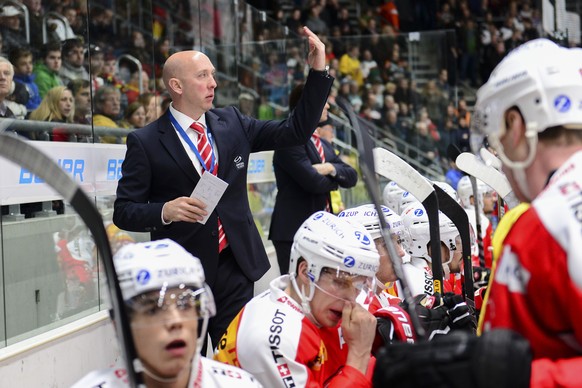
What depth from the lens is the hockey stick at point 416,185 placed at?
353 centimetres

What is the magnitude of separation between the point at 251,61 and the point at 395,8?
27.1ft

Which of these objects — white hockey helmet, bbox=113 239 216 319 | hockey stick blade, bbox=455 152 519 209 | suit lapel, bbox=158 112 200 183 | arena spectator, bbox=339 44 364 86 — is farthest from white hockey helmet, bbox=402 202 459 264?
arena spectator, bbox=339 44 364 86

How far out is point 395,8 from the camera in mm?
15891

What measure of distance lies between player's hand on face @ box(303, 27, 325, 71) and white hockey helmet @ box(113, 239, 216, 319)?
164cm

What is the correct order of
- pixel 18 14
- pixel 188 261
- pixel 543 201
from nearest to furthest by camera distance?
1. pixel 543 201
2. pixel 188 261
3. pixel 18 14

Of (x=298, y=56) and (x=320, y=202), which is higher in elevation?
(x=298, y=56)

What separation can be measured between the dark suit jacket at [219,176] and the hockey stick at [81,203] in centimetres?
161

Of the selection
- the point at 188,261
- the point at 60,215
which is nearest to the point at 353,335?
the point at 188,261

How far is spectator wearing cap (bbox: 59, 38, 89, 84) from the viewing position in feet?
16.1

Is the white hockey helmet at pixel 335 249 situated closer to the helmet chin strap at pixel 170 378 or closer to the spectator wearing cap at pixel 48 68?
the helmet chin strap at pixel 170 378

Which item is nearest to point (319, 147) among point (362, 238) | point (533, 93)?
point (362, 238)

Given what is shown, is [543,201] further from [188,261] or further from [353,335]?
[353,335]

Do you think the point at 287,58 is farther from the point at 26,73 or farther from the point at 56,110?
the point at 26,73

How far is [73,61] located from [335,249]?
2.57 metres
